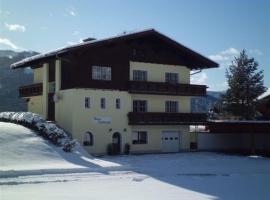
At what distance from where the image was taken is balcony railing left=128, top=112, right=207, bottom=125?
4162cm

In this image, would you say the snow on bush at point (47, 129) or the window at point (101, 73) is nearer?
the snow on bush at point (47, 129)

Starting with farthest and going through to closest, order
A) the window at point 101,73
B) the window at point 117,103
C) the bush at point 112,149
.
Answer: the window at point 117,103
the window at point 101,73
the bush at point 112,149

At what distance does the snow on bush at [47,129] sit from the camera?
34562 mm

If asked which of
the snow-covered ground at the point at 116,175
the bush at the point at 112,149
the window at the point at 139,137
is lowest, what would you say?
the snow-covered ground at the point at 116,175

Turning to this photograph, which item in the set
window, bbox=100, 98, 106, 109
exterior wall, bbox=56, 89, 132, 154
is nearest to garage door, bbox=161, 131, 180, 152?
exterior wall, bbox=56, 89, 132, 154

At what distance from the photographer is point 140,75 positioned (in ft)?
142

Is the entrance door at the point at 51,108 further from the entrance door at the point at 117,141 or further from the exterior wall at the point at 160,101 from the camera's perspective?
the exterior wall at the point at 160,101

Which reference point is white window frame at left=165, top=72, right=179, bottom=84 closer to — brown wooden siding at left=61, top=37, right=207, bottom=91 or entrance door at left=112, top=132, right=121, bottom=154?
brown wooden siding at left=61, top=37, right=207, bottom=91

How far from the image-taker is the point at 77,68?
39156 millimetres

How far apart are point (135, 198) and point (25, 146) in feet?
49.4

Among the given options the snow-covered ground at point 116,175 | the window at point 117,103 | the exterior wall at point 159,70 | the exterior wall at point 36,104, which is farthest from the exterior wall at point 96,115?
the exterior wall at point 36,104

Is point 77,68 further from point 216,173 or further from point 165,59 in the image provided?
point 216,173

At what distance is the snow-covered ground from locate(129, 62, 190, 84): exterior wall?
8.57 metres

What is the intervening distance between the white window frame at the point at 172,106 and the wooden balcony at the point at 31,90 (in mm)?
12049
